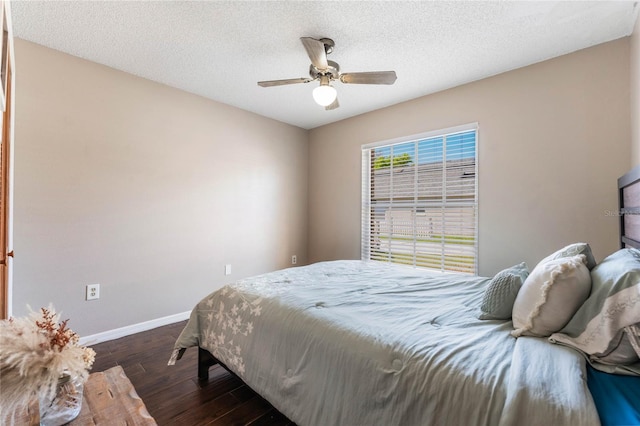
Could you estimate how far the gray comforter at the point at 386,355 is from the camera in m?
0.87

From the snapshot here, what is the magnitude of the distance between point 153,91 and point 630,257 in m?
3.74

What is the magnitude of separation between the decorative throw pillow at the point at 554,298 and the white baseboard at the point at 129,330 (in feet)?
10.1

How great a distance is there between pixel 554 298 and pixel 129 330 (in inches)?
130

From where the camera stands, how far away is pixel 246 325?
5.51ft

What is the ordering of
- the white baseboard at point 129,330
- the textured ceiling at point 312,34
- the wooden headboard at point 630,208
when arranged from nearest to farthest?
the wooden headboard at point 630,208 < the textured ceiling at point 312,34 < the white baseboard at point 129,330

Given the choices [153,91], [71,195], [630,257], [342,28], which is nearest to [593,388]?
[630,257]

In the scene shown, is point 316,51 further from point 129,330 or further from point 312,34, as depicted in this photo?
point 129,330

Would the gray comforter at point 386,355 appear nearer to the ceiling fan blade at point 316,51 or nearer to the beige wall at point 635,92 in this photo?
the beige wall at point 635,92

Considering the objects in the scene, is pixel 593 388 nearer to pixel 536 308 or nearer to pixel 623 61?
pixel 536 308

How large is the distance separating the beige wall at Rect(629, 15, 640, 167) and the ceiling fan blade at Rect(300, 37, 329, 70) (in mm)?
2073

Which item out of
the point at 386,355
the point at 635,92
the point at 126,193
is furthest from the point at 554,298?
the point at 126,193

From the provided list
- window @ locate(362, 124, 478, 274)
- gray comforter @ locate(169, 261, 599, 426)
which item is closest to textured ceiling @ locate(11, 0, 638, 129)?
window @ locate(362, 124, 478, 274)

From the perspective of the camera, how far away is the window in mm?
2914

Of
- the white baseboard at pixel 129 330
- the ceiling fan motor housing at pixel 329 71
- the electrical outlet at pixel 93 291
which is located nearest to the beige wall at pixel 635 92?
the ceiling fan motor housing at pixel 329 71
